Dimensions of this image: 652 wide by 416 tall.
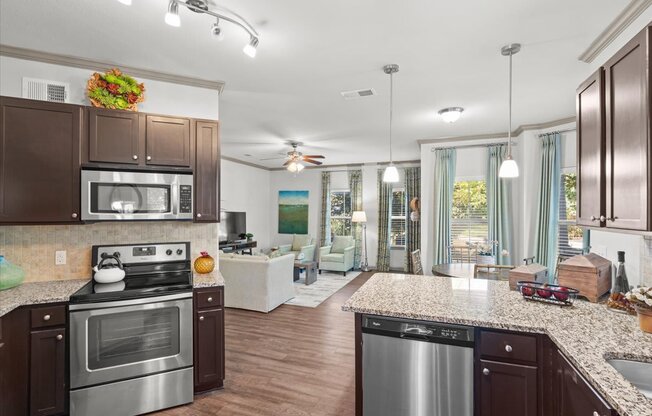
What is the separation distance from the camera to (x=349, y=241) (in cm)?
809

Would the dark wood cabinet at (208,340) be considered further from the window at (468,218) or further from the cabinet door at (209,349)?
the window at (468,218)

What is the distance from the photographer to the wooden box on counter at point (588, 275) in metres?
2.08

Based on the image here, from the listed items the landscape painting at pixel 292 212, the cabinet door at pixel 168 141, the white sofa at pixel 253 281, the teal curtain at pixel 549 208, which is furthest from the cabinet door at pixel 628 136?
Result: the landscape painting at pixel 292 212

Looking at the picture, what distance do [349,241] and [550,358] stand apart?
6.53 metres

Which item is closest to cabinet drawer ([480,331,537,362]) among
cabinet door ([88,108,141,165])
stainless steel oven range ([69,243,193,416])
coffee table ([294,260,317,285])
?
stainless steel oven range ([69,243,193,416])

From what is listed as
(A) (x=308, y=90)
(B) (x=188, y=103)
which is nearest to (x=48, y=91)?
(B) (x=188, y=103)

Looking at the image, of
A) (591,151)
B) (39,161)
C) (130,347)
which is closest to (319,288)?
(130,347)

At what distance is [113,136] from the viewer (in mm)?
2541

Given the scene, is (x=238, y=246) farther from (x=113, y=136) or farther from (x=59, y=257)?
(x=113, y=136)

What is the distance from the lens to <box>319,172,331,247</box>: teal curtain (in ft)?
28.3

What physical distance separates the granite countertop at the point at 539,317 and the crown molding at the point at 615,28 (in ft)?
6.06

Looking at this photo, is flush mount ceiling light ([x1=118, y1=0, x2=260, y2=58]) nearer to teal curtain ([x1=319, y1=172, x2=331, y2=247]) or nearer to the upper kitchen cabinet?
the upper kitchen cabinet

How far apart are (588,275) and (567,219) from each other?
107 inches

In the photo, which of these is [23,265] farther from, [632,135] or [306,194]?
[306,194]
